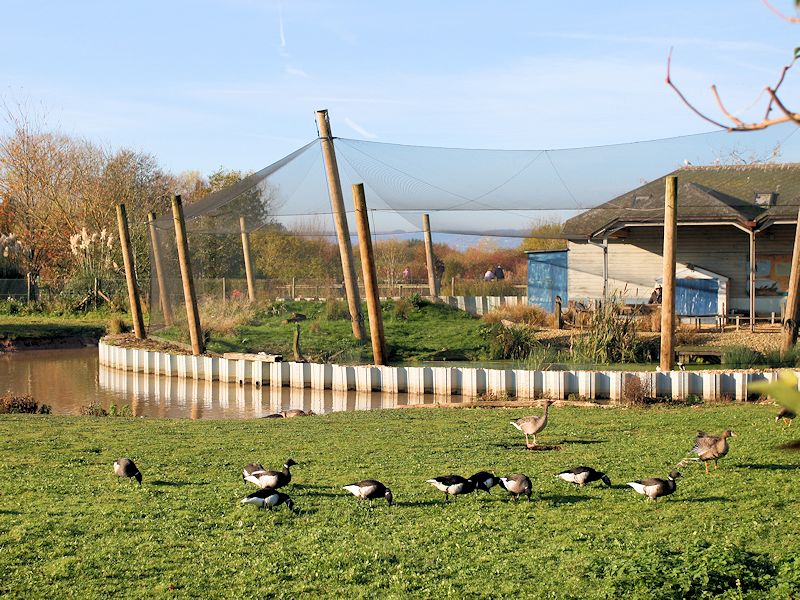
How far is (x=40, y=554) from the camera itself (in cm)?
724

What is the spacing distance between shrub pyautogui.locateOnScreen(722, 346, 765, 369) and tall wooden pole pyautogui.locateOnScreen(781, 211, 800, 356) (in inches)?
21.4

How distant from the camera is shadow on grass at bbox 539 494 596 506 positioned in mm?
8984

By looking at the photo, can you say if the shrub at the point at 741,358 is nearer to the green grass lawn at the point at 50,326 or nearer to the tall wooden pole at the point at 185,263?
the tall wooden pole at the point at 185,263

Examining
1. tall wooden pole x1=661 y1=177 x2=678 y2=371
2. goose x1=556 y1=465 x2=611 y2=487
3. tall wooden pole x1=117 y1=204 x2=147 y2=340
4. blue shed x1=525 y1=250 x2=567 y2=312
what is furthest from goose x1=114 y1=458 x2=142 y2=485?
blue shed x1=525 y1=250 x2=567 y2=312

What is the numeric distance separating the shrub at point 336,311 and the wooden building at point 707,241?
7.52m

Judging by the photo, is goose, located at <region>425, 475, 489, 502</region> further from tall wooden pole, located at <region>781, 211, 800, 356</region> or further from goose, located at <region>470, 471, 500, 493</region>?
tall wooden pole, located at <region>781, 211, 800, 356</region>

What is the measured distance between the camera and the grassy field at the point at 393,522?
6.50 meters

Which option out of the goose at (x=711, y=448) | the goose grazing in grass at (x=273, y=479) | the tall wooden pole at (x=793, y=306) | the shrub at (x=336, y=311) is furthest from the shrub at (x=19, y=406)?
the tall wooden pole at (x=793, y=306)

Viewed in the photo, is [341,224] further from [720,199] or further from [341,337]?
[720,199]

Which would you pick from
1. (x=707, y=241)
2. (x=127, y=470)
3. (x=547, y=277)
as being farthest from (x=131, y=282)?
(x=127, y=470)

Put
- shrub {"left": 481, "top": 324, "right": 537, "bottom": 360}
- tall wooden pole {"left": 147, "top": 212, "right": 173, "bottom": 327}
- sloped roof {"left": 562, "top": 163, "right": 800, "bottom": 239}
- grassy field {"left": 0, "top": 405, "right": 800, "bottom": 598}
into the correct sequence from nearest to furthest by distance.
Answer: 1. grassy field {"left": 0, "top": 405, "right": 800, "bottom": 598}
2. shrub {"left": 481, "top": 324, "right": 537, "bottom": 360}
3. sloped roof {"left": 562, "top": 163, "right": 800, "bottom": 239}
4. tall wooden pole {"left": 147, "top": 212, "right": 173, "bottom": 327}

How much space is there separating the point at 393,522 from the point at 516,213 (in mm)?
16663

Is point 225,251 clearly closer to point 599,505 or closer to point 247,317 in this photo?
point 247,317

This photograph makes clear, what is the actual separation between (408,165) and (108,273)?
77.2 feet
